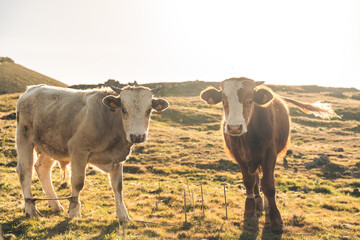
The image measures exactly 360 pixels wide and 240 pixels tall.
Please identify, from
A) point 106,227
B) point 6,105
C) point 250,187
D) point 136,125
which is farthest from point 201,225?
point 6,105

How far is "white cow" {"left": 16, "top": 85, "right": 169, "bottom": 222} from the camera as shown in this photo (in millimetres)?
7371

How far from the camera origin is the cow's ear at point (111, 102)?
24.1 ft

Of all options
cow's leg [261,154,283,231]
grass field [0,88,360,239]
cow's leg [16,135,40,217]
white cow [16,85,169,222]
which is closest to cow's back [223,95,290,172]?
cow's leg [261,154,283,231]

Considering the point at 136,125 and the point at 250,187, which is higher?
the point at 136,125

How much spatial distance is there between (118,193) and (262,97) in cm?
427

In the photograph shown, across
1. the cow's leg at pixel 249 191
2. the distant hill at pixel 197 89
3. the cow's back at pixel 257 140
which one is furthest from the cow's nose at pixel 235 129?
the distant hill at pixel 197 89

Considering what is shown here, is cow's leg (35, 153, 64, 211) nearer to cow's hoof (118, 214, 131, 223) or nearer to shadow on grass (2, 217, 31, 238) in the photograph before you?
shadow on grass (2, 217, 31, 238)

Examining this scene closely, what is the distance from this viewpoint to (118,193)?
8039 millimetres

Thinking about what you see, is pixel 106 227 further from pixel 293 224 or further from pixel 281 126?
pixel 281 126

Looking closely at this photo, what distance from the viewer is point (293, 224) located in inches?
306

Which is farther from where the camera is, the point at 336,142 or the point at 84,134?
the point at 336,142

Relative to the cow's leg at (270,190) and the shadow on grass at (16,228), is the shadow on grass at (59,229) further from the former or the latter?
the cow's leg at (270,190)

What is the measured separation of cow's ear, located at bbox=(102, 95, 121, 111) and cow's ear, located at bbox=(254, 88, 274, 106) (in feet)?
10.6

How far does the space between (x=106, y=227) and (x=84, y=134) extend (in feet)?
7.21
